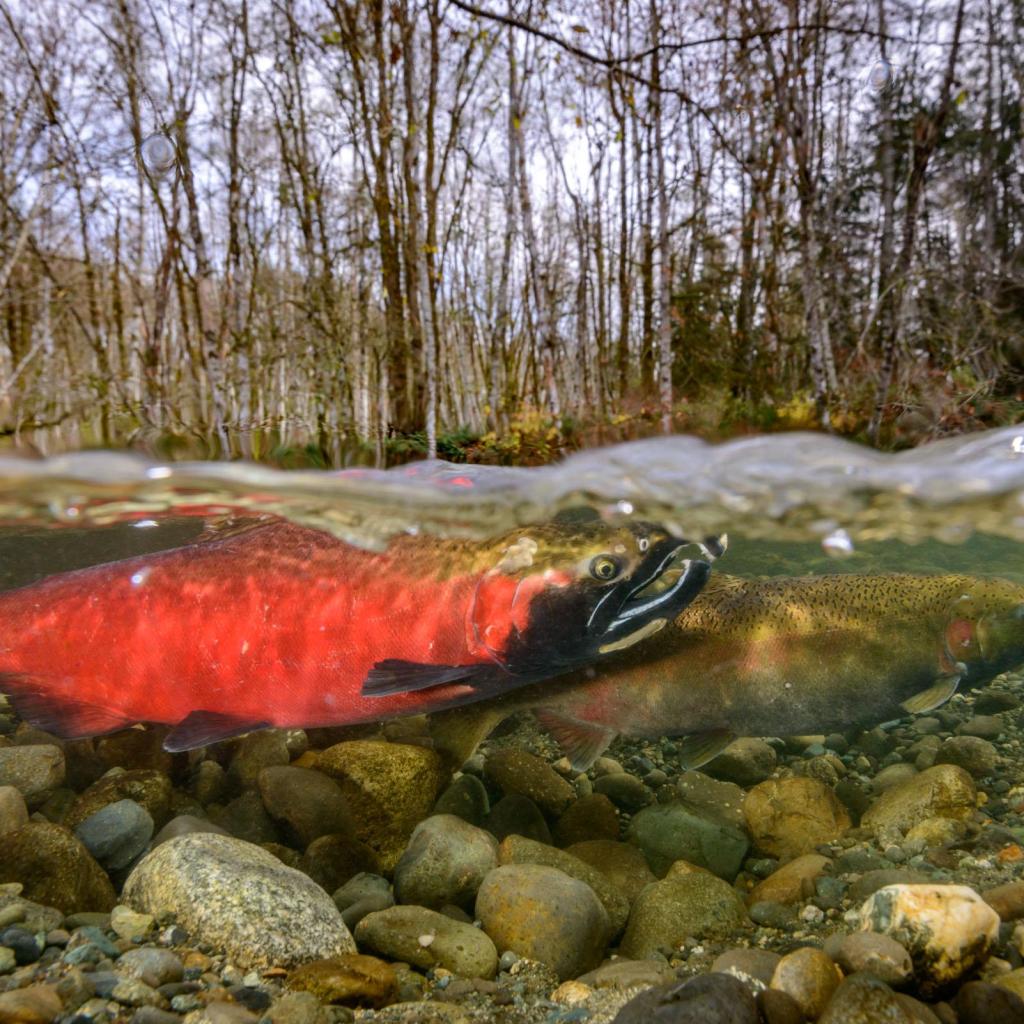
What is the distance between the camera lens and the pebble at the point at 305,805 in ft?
11.5

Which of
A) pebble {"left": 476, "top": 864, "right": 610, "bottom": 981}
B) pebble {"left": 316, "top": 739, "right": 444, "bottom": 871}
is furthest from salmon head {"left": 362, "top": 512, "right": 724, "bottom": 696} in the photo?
pebble {"left": 476, "top": 864, "right": 610, "bottom": 981}

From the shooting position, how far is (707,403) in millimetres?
11555

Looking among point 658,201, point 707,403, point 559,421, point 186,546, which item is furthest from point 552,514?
point 658,201

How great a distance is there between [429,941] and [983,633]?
297 cm

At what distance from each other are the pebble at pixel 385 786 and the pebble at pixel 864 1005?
6.42 ft

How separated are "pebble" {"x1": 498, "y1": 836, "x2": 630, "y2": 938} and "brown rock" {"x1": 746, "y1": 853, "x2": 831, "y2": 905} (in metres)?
0.59

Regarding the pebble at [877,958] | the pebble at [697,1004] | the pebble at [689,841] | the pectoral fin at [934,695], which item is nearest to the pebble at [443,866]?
the pebble at [689,841]

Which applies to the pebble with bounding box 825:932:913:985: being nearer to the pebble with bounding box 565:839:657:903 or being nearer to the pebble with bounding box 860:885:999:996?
the pebble with bounding box 860:885:999:996

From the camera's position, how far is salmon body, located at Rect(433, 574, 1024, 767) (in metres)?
3.77

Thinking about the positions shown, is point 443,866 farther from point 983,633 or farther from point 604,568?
point 983,633

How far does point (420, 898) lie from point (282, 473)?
7.79 ft

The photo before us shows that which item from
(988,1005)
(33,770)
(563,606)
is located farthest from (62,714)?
(988,1005)

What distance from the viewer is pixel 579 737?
3.86 metres

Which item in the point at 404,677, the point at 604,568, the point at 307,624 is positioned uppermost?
the point at 604,568
